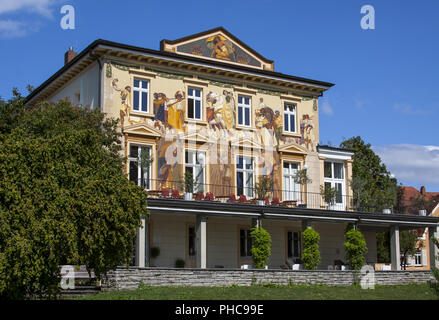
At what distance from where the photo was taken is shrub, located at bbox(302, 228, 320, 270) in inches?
1123

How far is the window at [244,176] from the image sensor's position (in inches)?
1226

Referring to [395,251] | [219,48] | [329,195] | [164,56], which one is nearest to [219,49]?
[219,48]

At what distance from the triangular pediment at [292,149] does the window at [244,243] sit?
182 inches

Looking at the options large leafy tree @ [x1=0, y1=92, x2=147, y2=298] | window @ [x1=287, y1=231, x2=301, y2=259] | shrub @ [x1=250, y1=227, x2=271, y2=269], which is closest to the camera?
large leafy tree @ [x1=0, y1=92, x2=147, y2=298]

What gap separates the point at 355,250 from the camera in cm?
2989

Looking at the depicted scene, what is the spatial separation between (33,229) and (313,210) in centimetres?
1771

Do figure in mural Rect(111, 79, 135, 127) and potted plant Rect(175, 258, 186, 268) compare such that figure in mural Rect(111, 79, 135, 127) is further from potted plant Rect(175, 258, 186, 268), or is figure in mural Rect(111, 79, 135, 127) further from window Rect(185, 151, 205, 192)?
potted plant Rect(175, 258, 186, 268)

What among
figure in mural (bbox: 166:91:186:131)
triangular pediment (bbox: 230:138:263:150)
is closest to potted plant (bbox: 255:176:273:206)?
triangular pediment (bbox: 230:138:263:150)

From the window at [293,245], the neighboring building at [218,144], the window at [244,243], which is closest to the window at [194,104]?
the neighboring building at [218,144]

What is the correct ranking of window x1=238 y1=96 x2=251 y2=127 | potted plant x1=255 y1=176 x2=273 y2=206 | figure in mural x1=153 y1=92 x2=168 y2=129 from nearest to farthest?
figure in mural x1=153 y1=92 x2=168 y2=129 < potted plant x1=255 y1=176 x2=273 y2=206 < window x1=238 y1=96 x2=251 y2=127

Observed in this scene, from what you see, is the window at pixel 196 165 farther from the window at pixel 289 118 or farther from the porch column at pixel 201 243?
the window at pixel 289 118

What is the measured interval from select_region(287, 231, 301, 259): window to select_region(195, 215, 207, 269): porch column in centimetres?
704

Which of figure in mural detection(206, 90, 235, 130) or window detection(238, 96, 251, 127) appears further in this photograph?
window detection(238, 96, 251, 127)
